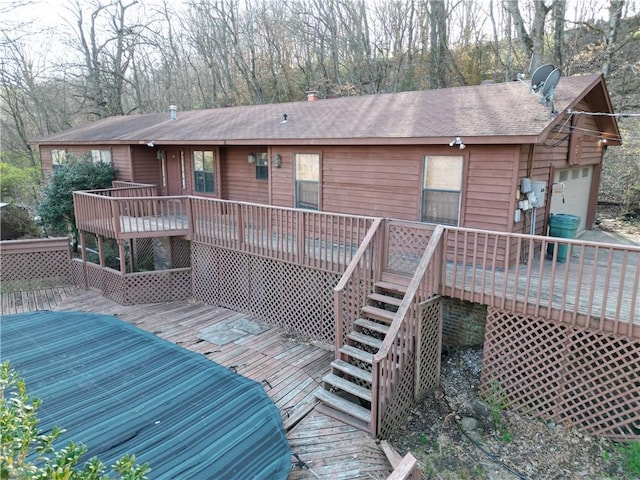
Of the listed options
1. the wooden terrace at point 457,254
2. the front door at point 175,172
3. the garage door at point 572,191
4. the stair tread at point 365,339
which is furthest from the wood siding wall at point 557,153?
the front door at point 175,172

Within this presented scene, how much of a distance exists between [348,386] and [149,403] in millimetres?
2745

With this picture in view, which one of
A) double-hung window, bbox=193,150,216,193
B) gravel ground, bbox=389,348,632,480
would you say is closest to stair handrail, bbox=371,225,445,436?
gravel ground, bbox=389,348,632,480

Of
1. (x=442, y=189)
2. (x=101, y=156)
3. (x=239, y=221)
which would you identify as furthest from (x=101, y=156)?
(x=442, y=189)

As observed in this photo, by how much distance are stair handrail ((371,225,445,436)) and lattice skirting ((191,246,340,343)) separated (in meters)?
2.09

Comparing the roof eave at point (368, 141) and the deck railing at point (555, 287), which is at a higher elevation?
the roof eave at point (368, 141)

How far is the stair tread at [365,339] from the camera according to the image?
5.96 meters

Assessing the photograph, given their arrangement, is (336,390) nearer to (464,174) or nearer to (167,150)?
(464,174)

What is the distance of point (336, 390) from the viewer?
19.7 ft

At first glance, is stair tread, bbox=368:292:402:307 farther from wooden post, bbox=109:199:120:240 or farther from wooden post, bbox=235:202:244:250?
wooden post, bbox=109:199:120:240

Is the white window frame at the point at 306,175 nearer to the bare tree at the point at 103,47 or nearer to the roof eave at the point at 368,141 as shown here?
the roof eave at the point at 368,141

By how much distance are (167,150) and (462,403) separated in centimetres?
1126

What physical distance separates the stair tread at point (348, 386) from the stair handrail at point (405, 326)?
0.83 ft

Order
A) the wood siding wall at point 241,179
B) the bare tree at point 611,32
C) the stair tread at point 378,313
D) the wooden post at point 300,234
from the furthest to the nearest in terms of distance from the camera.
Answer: the bare tree at point 611,32
the wood siding wall at point 241,179
the wooden post at point 300,234
the stair tread at point 378,313

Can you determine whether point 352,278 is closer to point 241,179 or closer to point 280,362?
point 280,362
